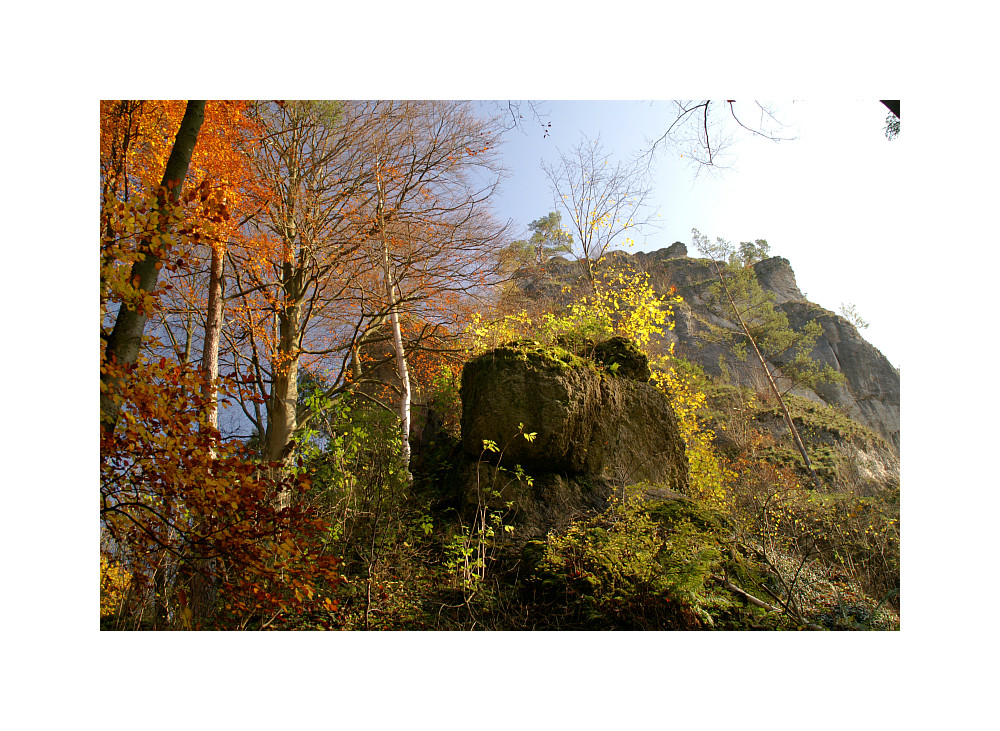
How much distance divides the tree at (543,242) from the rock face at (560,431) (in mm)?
2208

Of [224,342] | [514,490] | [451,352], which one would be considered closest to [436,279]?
[451,352]

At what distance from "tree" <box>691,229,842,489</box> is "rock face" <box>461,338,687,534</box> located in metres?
5.00

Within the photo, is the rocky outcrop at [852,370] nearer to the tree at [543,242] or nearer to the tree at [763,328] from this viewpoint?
the tree at [763,328]

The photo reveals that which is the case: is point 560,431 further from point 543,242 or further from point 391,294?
point 543,242

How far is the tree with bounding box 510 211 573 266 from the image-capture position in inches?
229

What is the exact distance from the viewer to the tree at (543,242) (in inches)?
229

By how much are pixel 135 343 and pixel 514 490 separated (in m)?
2.47

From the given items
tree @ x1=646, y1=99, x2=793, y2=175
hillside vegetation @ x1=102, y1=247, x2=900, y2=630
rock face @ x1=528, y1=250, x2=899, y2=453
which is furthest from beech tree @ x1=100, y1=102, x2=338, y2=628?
rock face @ x1=528, y1=250, x2=899, y2=453

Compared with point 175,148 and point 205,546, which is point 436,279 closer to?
point 175,148

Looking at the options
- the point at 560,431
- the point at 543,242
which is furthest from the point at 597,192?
the point at 560,431

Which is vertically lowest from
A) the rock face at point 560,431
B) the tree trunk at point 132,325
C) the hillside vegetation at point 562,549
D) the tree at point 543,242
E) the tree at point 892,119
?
the hillside vegetation at point 562,549

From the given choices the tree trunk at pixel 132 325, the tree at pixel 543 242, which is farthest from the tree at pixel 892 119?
the tree trunk at pixel 132 325

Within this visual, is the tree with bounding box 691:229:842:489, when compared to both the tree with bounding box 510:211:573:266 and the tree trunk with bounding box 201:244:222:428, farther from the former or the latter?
the tree trunk with bounding box 201:244:222:428

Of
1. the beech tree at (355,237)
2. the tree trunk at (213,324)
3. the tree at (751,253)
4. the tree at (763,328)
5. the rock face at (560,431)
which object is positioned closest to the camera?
the rock face at (560,431)
